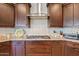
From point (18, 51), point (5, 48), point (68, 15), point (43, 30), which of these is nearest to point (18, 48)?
point (18, 51)

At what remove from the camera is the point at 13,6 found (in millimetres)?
1998

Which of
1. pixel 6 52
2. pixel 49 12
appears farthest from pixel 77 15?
pixel 6 52

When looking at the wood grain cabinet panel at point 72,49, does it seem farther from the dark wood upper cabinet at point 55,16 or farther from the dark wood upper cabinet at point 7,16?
the dark wood upper cabinet at point 7,16

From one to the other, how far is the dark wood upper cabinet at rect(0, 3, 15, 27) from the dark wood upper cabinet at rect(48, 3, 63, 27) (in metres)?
0.57

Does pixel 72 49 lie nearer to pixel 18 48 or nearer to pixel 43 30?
pixel 43 30

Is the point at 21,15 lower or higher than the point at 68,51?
higher

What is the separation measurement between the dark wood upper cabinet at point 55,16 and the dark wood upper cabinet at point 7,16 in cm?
57

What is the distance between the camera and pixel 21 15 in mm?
2146

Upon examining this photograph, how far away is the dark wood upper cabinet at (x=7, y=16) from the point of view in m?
1.89

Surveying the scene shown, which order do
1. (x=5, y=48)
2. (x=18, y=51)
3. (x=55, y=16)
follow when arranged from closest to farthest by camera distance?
(x=5, y=48) → (x=18, y=51) → (x=55, y=16)

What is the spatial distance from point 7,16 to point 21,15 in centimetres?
21

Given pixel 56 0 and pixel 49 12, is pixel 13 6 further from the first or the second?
pixel 56 0

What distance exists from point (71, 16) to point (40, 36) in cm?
56

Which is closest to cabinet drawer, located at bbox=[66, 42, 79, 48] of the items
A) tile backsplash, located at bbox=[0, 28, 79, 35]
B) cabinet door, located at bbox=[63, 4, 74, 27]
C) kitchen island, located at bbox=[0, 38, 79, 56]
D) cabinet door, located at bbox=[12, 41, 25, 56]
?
kitchen island, located at bbox=[0, 38, 79, 56]
